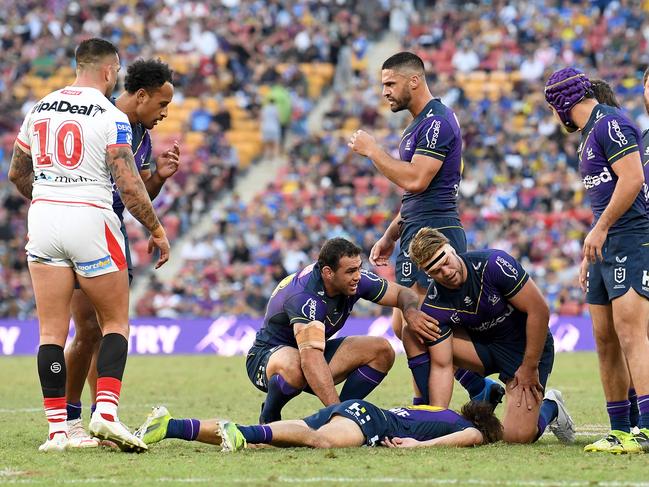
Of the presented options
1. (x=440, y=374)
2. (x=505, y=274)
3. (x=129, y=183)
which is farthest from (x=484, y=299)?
(x=129, y=183)

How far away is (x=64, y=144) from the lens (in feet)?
27.2

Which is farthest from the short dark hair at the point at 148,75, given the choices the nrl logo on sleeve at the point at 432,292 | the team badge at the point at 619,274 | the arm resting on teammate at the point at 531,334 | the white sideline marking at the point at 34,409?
the white sideline marking at the point at 34,409

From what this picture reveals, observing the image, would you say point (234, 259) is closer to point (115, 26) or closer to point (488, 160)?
point (488, 160)

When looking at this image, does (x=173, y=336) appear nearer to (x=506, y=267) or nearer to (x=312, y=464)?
(x=506, y=267)

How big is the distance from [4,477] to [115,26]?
87.4ft

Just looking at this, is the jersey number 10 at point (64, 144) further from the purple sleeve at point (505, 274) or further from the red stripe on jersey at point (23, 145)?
the purple sleeve at point (505, 274)

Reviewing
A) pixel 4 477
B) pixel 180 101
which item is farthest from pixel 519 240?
pixel 4 477

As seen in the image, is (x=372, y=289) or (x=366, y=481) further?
(x=372, y=289)

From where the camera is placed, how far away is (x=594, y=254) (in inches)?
324

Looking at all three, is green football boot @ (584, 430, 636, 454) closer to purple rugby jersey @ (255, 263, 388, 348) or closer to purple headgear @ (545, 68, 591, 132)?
purple rugby jersey @ (255, 263, 388, 348)

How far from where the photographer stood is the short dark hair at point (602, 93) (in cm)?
873

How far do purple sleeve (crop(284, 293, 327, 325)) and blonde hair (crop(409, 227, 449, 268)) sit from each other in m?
0.86

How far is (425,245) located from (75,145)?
2.62 meters

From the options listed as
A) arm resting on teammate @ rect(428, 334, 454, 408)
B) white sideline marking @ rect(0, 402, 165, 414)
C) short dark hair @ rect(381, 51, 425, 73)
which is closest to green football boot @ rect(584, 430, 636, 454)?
arm resting on teammate @ rect(428, 334, 454, 408)
